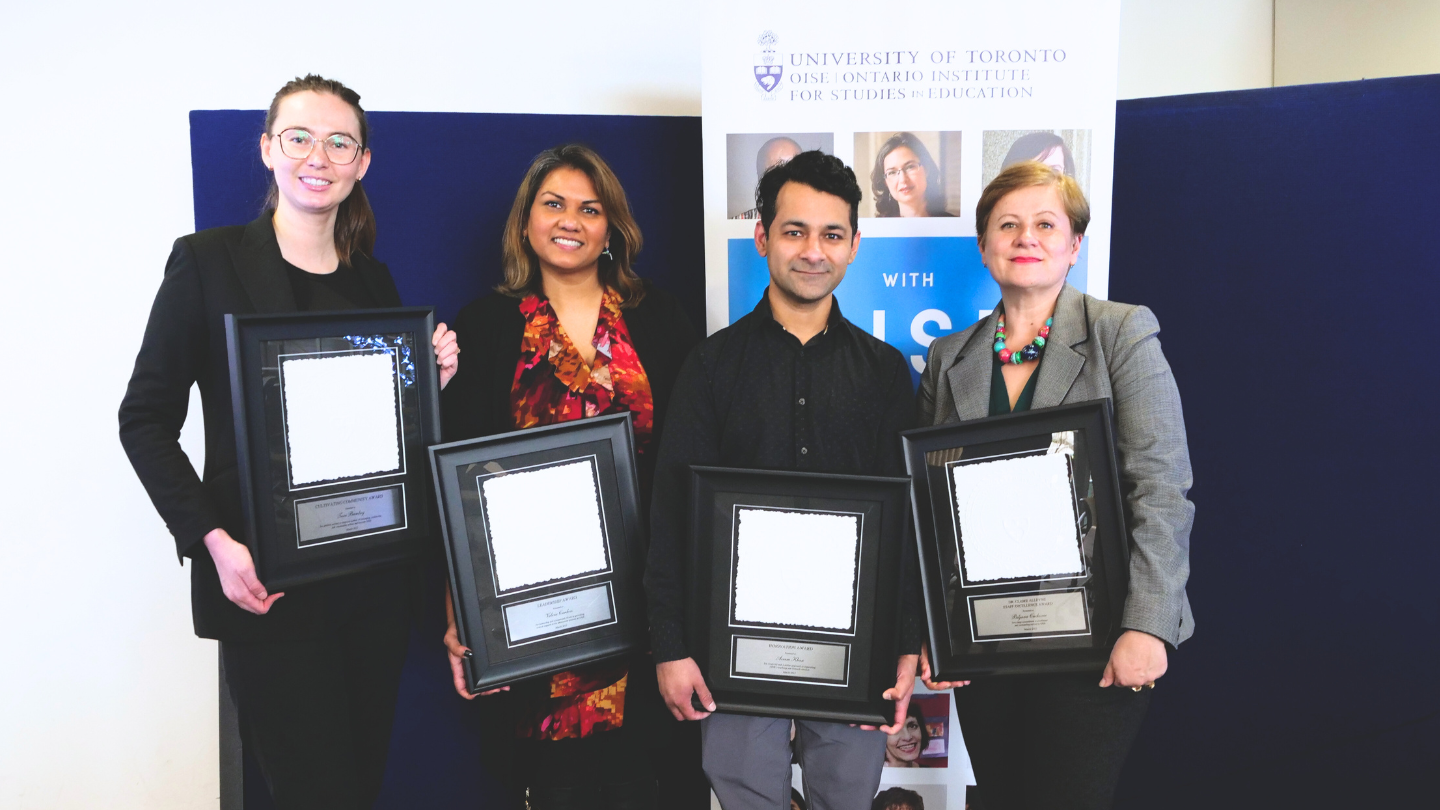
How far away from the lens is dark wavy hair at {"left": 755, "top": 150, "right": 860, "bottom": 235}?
6.48 feet

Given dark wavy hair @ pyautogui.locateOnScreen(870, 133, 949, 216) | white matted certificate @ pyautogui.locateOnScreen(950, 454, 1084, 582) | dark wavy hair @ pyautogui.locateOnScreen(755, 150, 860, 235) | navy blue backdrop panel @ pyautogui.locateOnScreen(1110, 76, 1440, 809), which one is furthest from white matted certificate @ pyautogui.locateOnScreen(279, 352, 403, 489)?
navy blue backdrop panel @ pyautogui.locateOnScreen(1110, 76, 1440, 809)

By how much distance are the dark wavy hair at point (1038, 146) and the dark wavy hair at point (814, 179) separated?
→ 785 millimetres

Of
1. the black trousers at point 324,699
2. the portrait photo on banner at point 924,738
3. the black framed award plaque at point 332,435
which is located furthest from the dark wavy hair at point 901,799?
the black framed award plaque at point 332,435

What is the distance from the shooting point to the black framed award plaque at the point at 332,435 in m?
1.73

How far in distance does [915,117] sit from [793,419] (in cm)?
116

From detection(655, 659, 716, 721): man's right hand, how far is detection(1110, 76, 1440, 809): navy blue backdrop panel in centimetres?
216

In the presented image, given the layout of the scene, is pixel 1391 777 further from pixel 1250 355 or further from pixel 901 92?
pixel 901 92

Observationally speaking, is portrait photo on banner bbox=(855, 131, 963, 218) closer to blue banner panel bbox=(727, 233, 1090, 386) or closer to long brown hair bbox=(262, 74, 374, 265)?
blue banner panel bbox=(727, 233, 1090, 386)

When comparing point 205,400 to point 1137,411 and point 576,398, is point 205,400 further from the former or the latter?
point 1137,411

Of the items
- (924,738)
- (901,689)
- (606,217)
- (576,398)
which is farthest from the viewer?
(924,738)

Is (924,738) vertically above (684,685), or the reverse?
(684,685)

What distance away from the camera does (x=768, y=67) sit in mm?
2557

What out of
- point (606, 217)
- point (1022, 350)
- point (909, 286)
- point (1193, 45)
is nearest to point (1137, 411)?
point (1022, 350)

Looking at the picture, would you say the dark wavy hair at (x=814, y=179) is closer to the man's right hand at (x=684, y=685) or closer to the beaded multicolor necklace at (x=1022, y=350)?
the beaded multicolor necklace at (x=1022, y=350)
